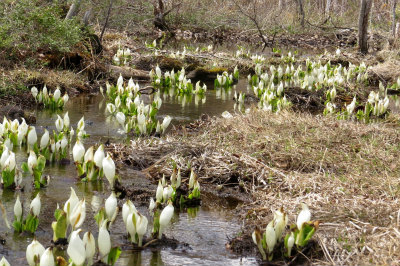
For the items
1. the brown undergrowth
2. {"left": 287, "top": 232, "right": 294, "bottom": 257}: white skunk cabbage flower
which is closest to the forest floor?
the brown undergrowth

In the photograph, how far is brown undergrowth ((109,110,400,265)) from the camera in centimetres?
376

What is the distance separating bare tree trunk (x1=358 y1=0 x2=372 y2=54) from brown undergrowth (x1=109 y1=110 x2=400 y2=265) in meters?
9.84

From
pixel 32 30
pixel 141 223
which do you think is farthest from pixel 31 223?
pixel 32 30

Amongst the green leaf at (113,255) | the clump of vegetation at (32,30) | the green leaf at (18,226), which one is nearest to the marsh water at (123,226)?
the green leaf at (18,226)

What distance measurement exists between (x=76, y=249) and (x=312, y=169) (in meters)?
2.92

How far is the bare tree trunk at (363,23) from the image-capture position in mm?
16422

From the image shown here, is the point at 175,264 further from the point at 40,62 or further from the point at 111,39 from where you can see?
the point at 111,39

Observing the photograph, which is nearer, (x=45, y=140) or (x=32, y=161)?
(x=32, y=161)

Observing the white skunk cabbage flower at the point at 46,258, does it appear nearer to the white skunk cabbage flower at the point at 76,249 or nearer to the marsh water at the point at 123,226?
the white skunk cabbage flower at the point at 76,249

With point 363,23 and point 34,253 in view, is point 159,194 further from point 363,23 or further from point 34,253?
point 363,23

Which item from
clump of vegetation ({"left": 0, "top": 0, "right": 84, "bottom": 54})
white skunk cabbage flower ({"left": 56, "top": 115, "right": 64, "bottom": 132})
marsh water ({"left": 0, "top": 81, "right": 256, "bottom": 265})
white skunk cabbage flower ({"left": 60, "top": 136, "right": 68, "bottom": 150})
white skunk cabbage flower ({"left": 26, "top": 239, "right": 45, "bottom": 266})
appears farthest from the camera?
clump of vegetation ({"left": 0, "top": 0, "right": 84, "bottom": 54})

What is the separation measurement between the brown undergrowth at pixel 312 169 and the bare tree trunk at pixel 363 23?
984cm

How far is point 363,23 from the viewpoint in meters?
16.7

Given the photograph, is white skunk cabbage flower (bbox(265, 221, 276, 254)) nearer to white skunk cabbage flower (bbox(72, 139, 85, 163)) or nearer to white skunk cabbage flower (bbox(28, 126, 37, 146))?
white skunk cabbage flower (bbox(72, 139, 85, 163))
